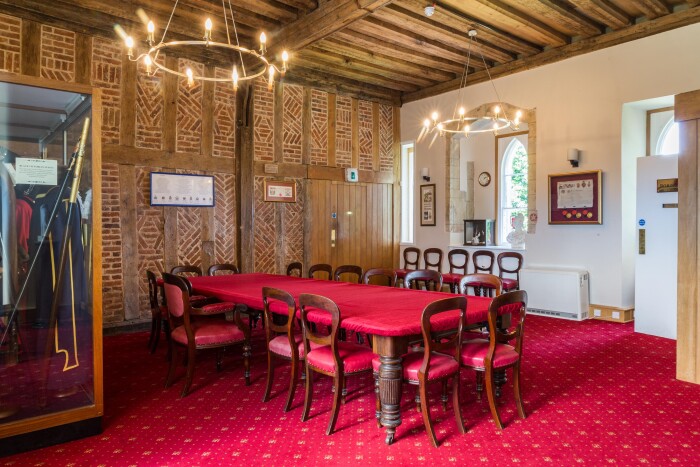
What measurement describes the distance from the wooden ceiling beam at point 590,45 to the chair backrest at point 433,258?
291 cm

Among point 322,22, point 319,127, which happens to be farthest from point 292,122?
point 322,22

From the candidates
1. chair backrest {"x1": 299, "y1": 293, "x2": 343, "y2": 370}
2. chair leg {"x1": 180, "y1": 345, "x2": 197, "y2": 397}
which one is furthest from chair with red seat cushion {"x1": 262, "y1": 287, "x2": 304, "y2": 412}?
chair leg {"x1": 180, "y1": 345, "x2": 197, "y2": 397}

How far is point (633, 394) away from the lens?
12.9 feet

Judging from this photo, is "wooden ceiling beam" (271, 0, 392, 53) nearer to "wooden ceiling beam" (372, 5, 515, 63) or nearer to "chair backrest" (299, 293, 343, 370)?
"wooden ceiling beam" (372, 5, 515, 63)

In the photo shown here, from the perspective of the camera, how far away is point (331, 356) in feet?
10.9

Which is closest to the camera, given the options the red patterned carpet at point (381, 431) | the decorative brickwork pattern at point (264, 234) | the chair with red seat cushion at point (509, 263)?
the red patterned carpet at point (381, 431)

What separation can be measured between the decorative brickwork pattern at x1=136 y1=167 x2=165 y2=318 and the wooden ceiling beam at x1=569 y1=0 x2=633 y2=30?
19.3 feet

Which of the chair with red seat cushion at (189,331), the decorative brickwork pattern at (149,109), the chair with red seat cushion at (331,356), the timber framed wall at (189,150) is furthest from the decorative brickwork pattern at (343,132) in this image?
the chair with red seat cushion at (331,356)

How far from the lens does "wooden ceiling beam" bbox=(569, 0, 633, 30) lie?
5.92 m

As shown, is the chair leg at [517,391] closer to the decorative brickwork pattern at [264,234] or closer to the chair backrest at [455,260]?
the chair backrest at [455,260]

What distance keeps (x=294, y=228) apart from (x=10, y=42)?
4.47 m

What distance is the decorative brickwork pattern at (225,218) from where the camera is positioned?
7.32 metres

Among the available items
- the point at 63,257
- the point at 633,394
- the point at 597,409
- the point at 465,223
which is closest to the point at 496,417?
the point at 597,409

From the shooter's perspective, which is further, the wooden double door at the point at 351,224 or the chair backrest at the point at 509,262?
the wooden double door at the point at 351,224
